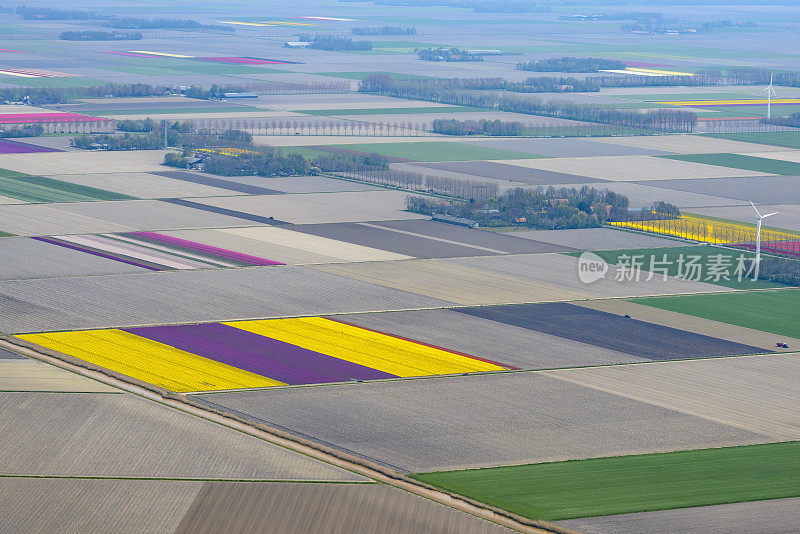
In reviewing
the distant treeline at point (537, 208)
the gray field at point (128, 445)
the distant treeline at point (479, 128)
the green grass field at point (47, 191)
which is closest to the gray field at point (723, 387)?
the gray field at point (128, 445)

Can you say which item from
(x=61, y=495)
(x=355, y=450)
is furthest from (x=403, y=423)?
(x=61, y=495)

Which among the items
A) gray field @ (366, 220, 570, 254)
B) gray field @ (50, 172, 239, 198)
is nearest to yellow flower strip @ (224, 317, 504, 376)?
gray field @ (366, 220, 570, 254)

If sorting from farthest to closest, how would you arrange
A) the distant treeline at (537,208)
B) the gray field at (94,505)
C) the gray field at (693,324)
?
the distant treeline at (537,208)
the gray field at (693,324)
the gray field at (94,505)

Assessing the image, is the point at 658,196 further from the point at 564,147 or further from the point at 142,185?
the point at 142,185

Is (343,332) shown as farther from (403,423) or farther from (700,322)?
(700,322)

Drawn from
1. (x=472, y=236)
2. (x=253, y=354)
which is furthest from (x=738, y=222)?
(x=253, y=354)

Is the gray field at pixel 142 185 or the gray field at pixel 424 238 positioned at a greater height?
the gray field at pixel 142 185

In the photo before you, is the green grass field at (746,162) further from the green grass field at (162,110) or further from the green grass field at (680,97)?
the green grass field at (162,110)

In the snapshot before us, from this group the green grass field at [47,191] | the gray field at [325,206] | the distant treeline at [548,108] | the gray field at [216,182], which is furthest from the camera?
the distant treeline at [548,108]
